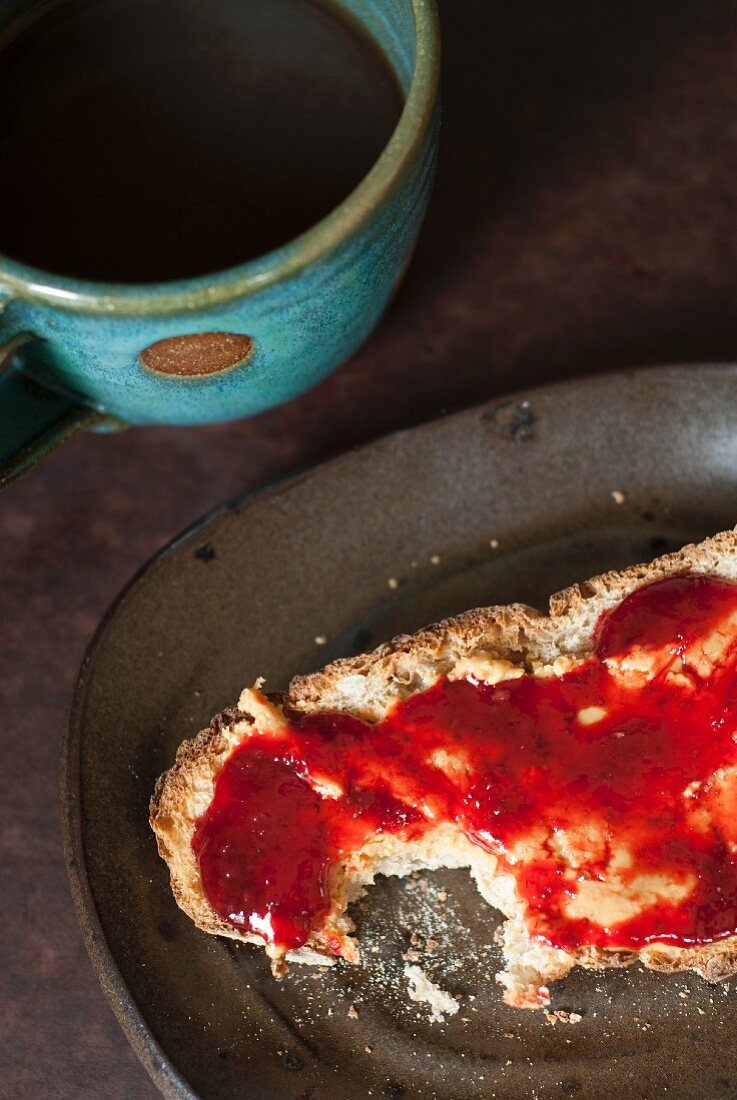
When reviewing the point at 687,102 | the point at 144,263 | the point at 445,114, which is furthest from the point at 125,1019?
the point at 687,102

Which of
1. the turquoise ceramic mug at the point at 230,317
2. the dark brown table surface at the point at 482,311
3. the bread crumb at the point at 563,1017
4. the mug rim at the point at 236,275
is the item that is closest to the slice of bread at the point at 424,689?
the bread crumb at the point at 563,1017

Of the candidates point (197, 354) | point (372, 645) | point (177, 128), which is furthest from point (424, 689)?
point (177, 128)

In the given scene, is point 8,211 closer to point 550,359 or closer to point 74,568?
point 74,568

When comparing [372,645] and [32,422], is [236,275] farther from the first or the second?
[372,645]

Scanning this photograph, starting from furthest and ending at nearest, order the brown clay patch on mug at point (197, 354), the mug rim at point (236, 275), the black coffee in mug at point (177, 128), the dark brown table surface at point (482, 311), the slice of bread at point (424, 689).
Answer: the dark brown table surface at point (482, 311) → the slice of bread at point (424, 689) → the black coffee in mug at point (177, 128) → the brown clay patch on mug at point (197, 354) → the mug rim at point (236, 275)

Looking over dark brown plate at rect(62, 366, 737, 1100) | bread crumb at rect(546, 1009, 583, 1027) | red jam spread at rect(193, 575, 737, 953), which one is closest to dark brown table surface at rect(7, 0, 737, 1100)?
dark brown plate at rect(62, 366, 737, 1100)

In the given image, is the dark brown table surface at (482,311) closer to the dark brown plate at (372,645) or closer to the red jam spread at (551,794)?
the dark brown plate at (372,645)
